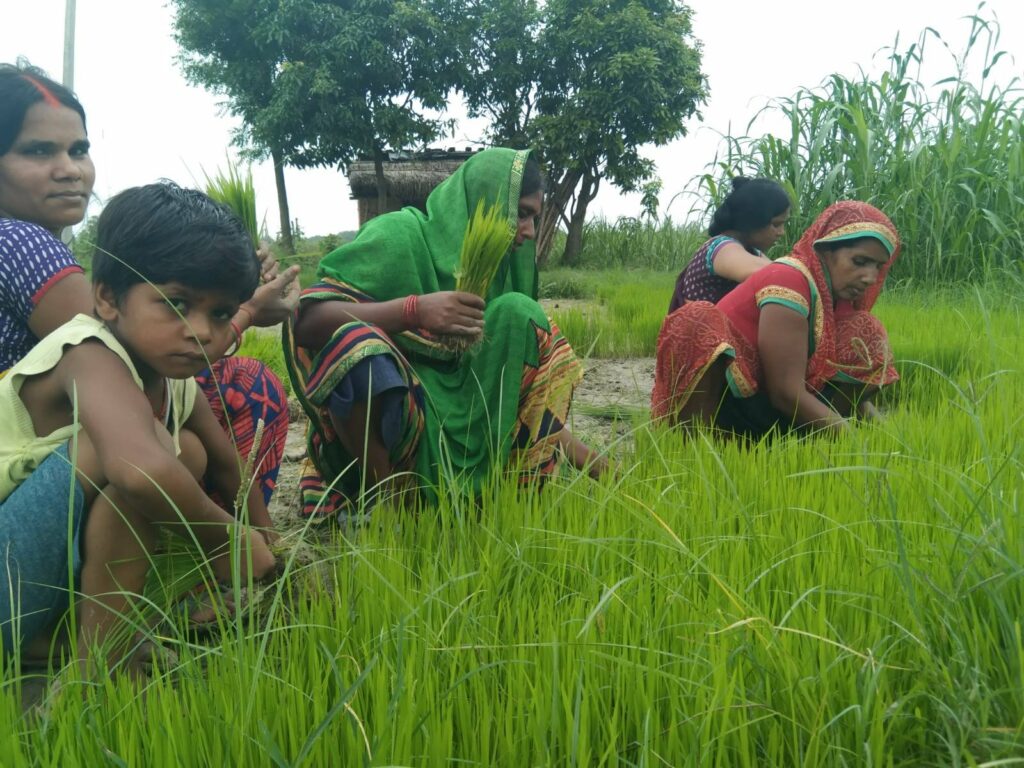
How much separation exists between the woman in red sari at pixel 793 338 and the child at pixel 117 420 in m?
1.73

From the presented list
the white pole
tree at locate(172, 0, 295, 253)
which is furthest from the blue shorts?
tree at locate(172, 0, 295, 253)

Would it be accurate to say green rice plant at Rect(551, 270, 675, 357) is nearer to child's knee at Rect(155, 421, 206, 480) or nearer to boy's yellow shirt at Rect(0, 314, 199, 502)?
child's knee at Rect(155, 421, 206, 480)

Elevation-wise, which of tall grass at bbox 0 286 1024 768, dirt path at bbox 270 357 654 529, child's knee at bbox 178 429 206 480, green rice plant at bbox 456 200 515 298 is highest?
green rice plant at bbox 456 200 515 298

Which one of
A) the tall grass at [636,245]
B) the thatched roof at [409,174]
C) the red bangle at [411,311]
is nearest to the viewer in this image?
the red bangle at [411,311]

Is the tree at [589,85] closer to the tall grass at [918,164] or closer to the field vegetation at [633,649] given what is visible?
the tall grass at [918,164]

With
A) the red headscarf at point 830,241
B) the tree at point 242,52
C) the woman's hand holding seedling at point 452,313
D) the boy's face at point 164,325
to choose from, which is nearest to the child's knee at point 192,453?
the boy's face at point 164,325

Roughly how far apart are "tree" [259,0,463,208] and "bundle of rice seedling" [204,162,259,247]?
61.0 ft

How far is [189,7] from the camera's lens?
73.6 ft

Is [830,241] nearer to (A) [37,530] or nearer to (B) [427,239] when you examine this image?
(B) [427,239]

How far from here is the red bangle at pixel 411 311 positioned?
2.46 metres

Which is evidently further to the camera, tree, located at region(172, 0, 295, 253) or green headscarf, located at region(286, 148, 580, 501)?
tree, located at region(172, 0, 295, 253)

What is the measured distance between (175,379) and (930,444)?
1869 millimetres

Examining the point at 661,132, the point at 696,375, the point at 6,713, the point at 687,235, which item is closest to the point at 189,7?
the point at 661,132

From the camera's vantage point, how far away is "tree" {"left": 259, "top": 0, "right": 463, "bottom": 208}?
67.3 ft
